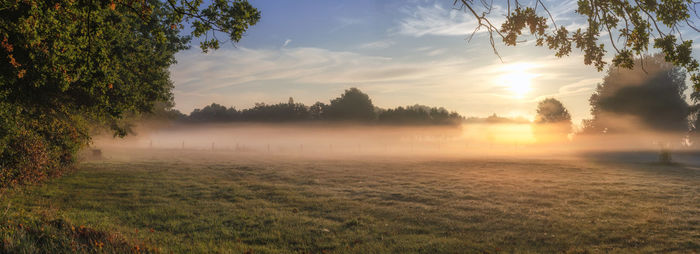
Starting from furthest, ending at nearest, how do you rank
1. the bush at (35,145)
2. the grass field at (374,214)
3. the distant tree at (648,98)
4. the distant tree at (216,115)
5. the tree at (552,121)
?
the distant tree at (216,115)
the tree at (552,121)
the distant tree at (648,98)
the bush at (35,145)
the grass field at (374,214)

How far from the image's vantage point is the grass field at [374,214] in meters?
10.7

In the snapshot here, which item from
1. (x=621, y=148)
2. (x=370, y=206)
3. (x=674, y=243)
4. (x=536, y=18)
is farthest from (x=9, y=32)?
(x=621, y=148)

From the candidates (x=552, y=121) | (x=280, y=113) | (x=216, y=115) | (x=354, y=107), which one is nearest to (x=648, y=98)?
(x=552, y=121)

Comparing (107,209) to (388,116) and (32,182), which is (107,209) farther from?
(388,116)

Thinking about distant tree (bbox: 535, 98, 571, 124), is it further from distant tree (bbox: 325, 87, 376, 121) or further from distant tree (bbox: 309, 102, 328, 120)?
distant tree (bbox: 309, 102, 328, 120)

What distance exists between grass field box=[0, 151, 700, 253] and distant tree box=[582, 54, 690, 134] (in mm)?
51700

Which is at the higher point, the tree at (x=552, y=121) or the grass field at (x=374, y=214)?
the tree at (x=552, y=121)

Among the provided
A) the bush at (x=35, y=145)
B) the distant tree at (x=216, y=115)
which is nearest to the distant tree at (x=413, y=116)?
the distant tree at (x=216, y=115)

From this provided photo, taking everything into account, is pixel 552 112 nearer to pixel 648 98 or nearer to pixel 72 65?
pixel 648 98

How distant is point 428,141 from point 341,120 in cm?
3759

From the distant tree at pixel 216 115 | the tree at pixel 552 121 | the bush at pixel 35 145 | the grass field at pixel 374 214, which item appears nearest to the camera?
the grass field at pixel 374 214

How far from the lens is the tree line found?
4429 inches

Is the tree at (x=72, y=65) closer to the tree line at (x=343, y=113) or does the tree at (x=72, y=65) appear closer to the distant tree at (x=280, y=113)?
the tree line at (x=343, y=113)

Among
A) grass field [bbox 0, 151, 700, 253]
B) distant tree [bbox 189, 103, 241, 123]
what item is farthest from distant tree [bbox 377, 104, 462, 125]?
grass field [bbox 0, 151, 700, 253]
